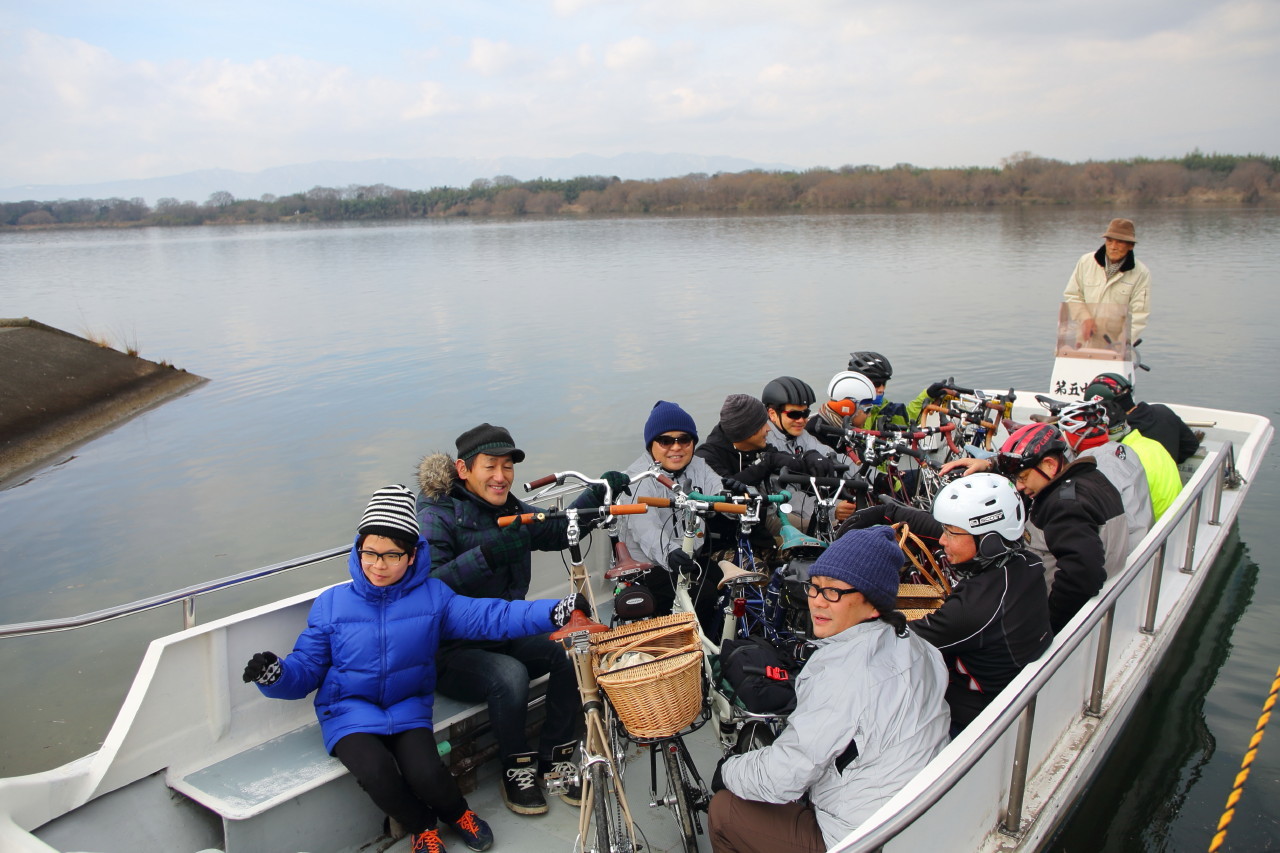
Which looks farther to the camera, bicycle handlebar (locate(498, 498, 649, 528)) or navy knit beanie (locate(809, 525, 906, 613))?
bicycle handlebar (locate(498, 498, 649, 528))

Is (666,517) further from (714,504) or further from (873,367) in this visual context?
(873,367)

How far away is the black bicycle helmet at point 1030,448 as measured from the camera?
362 cm

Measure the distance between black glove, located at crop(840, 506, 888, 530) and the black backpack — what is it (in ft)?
2.62

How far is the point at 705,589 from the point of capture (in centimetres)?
387

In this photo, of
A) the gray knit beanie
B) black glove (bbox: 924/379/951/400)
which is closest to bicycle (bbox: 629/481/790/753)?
the gray knit beanie

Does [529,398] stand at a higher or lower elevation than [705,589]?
lower

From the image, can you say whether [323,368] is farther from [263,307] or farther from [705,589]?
[705,589]

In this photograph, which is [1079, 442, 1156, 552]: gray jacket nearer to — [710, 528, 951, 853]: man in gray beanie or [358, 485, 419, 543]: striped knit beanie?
[710, 528, 951, 853]: man in gray beanie

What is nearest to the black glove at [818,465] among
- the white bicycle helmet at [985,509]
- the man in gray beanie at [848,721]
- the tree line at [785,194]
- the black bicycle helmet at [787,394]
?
the black bicycle helmet at [787,394]

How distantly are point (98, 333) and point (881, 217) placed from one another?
4847 centimetres

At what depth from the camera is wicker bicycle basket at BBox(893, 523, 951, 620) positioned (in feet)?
11.4

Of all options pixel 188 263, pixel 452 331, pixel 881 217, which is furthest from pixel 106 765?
pixel 881 217

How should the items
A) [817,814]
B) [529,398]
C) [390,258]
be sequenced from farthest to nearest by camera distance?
1. [390,258]
2. [529,398]
3. [817,814]

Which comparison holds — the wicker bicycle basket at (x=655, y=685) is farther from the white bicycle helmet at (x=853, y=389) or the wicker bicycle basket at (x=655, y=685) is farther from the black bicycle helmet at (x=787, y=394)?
the white bicycle helmet at (x=853, y=389)
